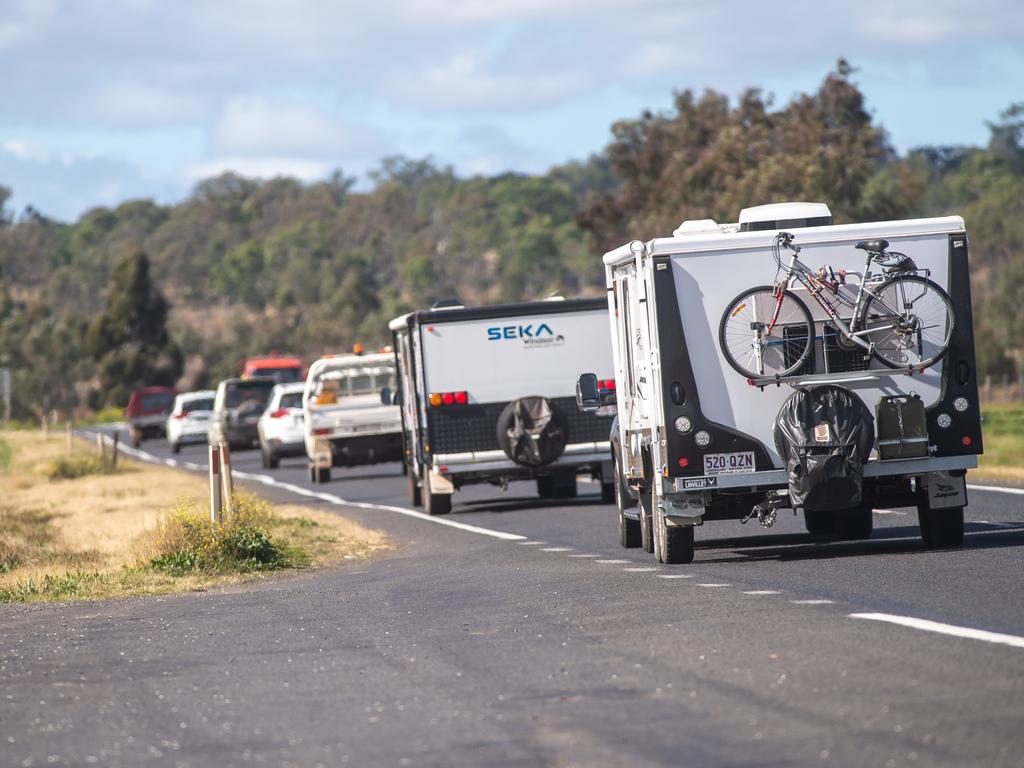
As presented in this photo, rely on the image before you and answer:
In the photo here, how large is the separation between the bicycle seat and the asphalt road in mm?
2266

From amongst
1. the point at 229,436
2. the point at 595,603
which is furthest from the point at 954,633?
the point at 229,436

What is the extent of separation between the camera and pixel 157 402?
60375mm

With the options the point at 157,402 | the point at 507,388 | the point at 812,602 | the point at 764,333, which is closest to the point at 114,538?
the point at 507,388

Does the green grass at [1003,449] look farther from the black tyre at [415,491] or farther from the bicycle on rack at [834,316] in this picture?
the bicycle on rack at [834,316]

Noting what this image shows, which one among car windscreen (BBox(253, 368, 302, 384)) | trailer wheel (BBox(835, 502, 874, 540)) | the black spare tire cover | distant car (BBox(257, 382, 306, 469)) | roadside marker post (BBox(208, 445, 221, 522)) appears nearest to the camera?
trailer wheel (BBox(835, 502, 874, 540))

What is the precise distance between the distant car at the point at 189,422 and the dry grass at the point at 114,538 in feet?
46.3

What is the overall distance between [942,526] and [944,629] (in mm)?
4705

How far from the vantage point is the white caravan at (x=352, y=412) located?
1187 inches

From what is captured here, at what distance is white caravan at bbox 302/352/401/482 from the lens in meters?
30.2

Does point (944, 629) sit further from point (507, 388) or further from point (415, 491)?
point (415, 491)

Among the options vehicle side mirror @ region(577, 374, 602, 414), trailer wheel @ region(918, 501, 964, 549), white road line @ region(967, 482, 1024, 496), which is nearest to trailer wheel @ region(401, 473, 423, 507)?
white road line @ region(967, 482, 1024, 496)

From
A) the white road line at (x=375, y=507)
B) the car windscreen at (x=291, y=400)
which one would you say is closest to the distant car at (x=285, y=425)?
the car windscreen at (x=291, y=400)

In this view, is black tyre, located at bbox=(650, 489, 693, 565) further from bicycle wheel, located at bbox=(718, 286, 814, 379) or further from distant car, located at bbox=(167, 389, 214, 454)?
distant car, located at bbox=(167, 389, 214, 454)

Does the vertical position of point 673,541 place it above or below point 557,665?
above
